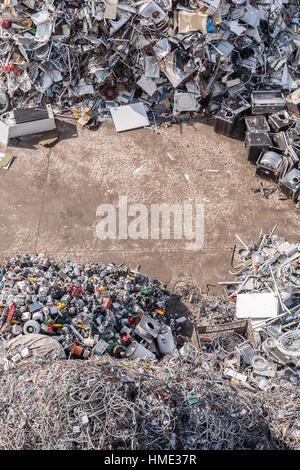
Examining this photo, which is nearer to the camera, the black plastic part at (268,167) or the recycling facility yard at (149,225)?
the recycling facility yard at (149,225)

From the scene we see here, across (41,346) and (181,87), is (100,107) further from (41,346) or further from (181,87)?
(41,346)

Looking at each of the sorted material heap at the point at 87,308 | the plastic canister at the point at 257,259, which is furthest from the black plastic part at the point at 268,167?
the sorted material heap at the point at 87,308

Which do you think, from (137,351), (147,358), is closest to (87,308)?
(137,351)

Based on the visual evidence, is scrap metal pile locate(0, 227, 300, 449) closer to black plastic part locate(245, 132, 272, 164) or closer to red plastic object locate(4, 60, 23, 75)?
black plastic part locate(245, 132, 272, 164)

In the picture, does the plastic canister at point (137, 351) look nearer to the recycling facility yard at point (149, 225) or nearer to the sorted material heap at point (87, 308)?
the sorted material heap at point (87, 308)

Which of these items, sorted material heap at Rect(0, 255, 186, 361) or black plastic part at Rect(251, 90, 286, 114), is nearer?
sorted material heap at Rect(0, 255, 186, 361)

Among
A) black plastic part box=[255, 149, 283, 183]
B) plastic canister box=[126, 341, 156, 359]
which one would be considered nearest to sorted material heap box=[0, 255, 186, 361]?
plastic canister box=[126, 341, 156, 359]
